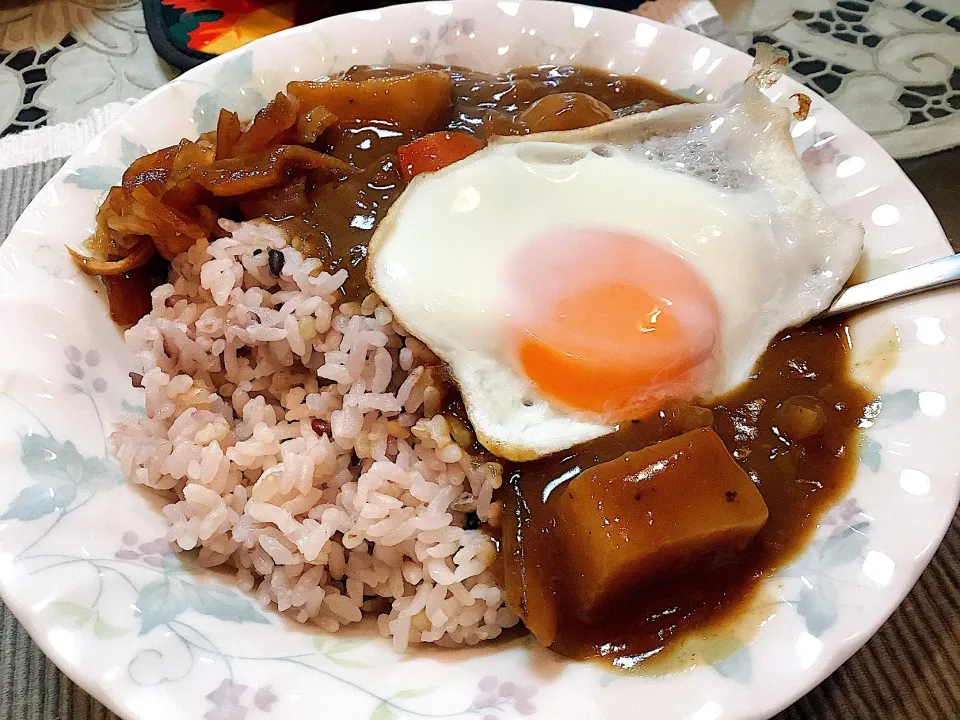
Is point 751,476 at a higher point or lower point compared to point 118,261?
lower

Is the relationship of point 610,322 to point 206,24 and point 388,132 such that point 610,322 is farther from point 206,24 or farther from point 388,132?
point 206,24

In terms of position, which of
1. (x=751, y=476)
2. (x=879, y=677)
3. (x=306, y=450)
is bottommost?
(x=879, y=677)

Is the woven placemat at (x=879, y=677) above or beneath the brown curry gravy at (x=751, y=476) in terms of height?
beneath

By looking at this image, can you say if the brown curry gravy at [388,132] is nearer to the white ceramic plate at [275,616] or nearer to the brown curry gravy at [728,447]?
the brown curry gravy at [728,447]

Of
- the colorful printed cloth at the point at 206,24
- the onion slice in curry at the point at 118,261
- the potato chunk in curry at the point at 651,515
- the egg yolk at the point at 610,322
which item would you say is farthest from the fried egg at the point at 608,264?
the colorful printed cloth at the point at 206,24

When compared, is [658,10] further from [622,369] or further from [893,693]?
[893,693]

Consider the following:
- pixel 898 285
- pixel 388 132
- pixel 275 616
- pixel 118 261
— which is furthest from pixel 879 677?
pixel 118 261
